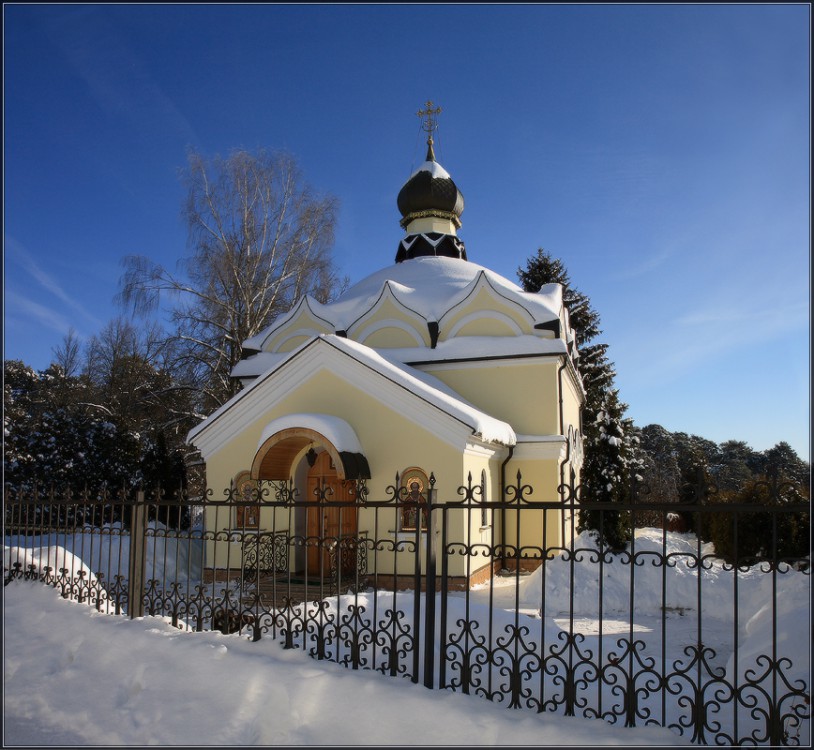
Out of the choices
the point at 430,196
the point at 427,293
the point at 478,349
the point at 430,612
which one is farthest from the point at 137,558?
the point at 430,196

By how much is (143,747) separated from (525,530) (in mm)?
10335

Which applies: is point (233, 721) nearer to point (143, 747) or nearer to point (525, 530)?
point (143, 747)

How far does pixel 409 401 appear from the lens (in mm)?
11289

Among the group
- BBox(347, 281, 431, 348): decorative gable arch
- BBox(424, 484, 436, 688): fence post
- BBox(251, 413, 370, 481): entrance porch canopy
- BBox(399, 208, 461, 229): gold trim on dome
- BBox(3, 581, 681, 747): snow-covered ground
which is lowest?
BBox(3, 581, 681, 747): snow-covered ground

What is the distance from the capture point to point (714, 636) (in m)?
8.44

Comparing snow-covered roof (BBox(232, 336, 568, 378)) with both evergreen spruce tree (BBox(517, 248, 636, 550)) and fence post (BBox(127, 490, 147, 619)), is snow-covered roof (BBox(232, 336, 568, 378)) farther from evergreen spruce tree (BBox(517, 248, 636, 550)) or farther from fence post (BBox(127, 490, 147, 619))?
fence post (BBox(127, 490, 147, 619))

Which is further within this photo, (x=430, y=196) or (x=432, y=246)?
(x=430, y=196)

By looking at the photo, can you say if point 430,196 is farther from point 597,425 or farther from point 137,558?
point 137,558

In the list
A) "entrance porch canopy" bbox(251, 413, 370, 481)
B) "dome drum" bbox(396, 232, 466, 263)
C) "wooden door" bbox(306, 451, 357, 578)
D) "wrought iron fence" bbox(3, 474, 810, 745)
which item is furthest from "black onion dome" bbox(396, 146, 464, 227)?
"entrance porch canopy" bbox(251, 413, 370, 481)

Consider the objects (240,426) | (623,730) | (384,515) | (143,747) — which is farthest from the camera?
(240,426)

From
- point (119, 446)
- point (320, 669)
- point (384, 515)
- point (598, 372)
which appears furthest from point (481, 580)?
point (598, 372)

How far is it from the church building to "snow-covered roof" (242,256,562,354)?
49mm

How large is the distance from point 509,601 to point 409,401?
3.69m

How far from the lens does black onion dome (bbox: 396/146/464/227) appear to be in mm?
20766
